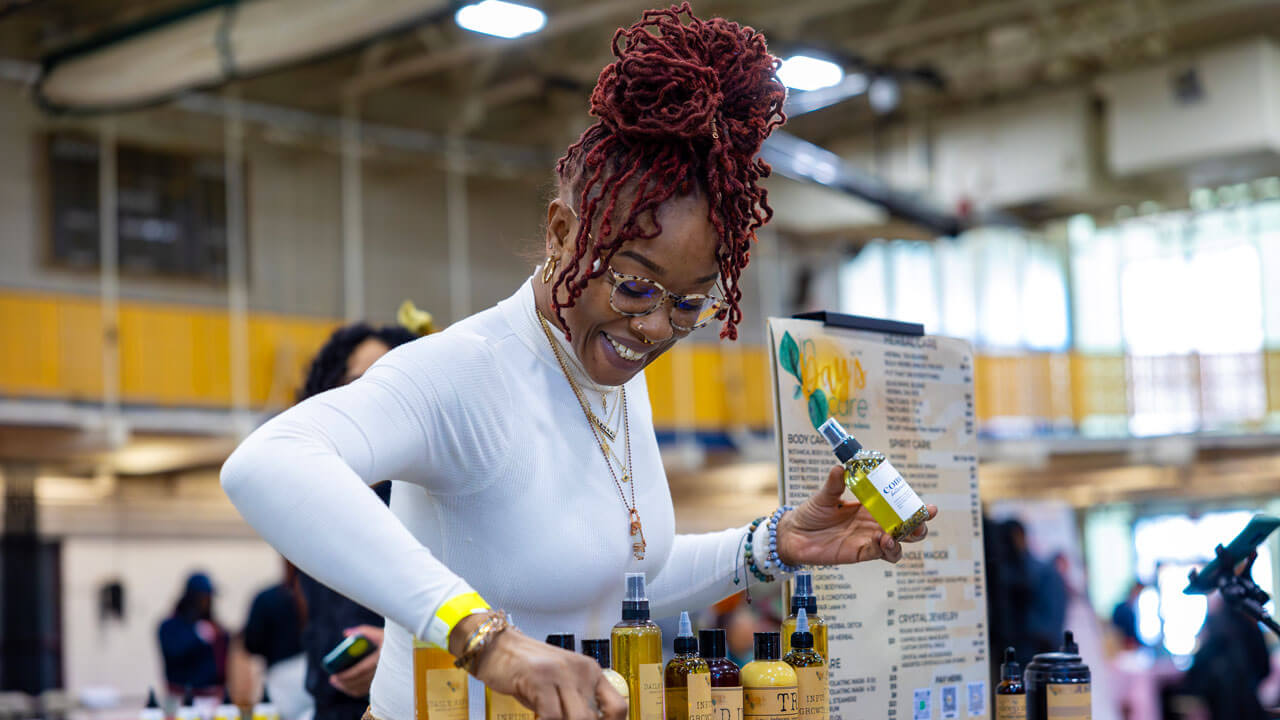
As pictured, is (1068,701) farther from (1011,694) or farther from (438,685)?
(438,685)

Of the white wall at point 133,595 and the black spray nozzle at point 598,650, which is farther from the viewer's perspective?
the white wall at point 133,595

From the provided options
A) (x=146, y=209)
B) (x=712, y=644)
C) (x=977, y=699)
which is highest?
(x=146, y=209)

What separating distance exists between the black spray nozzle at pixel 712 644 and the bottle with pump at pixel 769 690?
6 cm

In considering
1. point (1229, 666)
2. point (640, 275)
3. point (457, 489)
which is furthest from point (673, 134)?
point (1229, 666)

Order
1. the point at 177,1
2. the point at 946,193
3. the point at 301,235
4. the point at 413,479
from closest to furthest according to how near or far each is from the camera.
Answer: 1. the point at 413,479
2. the point at 177,1
3. the point at 301,235
4. the point at 946,193

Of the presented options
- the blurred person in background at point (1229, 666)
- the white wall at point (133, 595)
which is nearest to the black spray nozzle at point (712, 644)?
the blurred person in background at point (1229, 666)

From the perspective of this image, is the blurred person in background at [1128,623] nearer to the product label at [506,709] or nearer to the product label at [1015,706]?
the product label at [1015,706]

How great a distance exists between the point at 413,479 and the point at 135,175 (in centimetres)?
1145

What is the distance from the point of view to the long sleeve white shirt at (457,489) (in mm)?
1418

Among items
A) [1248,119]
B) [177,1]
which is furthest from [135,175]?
[1248,119]

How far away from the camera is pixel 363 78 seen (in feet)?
43.6

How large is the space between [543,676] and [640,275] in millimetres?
524

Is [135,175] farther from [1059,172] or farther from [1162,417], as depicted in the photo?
[1162,417]

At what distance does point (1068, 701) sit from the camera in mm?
2340
